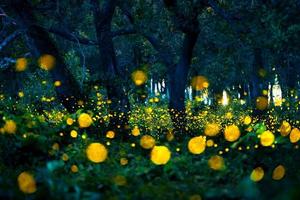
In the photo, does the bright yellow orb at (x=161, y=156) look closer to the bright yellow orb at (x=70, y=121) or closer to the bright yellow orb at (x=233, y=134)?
the bright yellow orb at (x=233, y=134)

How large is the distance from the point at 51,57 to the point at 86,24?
10.7m

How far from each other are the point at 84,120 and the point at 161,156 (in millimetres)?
4089

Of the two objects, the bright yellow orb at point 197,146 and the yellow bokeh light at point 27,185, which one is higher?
the bright yellow orb at point 197,146

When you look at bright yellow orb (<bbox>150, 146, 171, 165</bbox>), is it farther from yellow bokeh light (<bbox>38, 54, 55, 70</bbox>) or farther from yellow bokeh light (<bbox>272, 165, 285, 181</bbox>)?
yellow bokeh light (<bbox>38, 54, 55, 70</bbox>)

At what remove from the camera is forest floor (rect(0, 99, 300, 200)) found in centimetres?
482

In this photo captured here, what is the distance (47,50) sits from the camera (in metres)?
Result: 13.1

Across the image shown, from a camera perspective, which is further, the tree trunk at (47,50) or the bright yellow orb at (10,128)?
the tree trunk at (47,50)

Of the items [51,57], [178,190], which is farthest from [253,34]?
[178,190]

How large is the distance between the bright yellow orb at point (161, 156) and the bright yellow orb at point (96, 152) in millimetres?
926

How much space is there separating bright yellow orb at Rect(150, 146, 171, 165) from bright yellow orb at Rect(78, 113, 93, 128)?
3245 mm

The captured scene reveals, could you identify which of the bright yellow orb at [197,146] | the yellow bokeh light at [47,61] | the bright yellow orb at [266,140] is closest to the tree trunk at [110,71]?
the yellow bokeh light at [47,61]

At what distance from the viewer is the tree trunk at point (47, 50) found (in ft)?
42.9

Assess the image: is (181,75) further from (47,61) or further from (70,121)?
(70,121)

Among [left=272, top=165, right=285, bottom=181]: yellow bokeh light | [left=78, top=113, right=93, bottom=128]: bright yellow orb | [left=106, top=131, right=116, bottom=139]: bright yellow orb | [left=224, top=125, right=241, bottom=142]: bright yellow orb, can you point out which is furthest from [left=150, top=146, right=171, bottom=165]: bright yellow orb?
[left=106, top=131, right=116, bottom=139]: bright yellow orb
